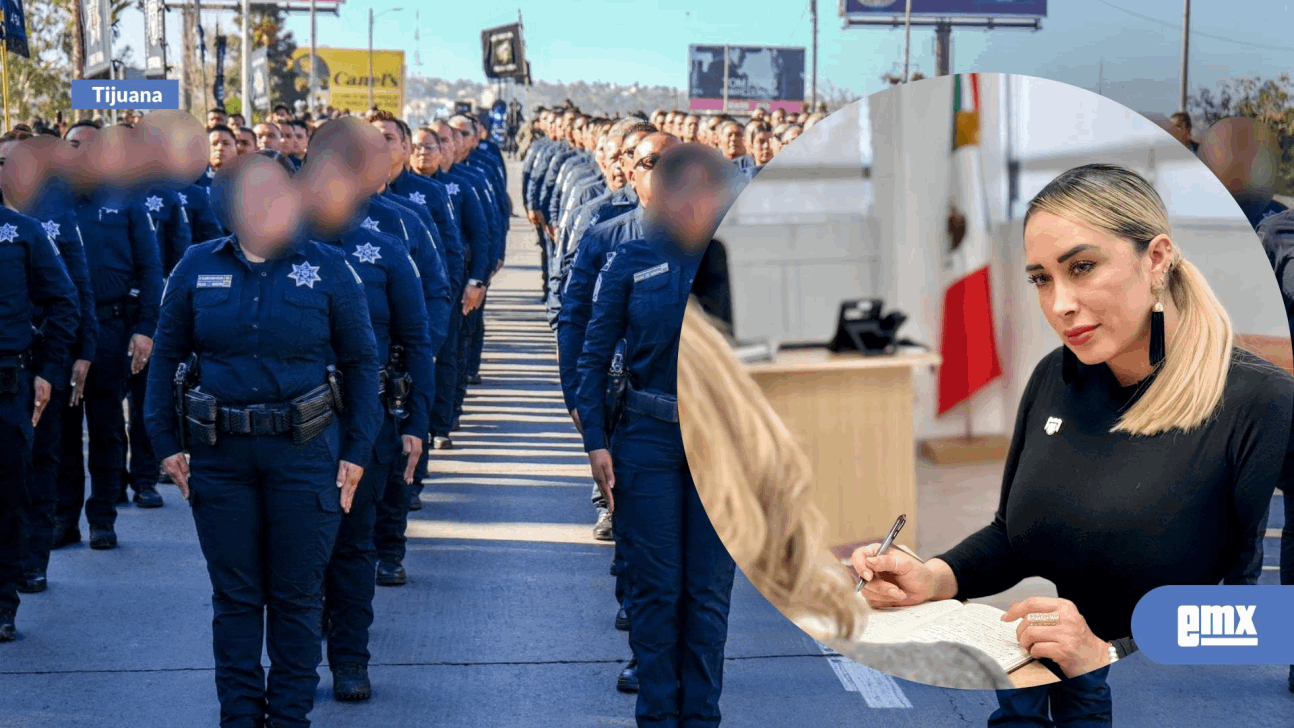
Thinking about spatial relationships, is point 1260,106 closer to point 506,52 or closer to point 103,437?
point 103,437

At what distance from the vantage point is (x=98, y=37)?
15.4 meters

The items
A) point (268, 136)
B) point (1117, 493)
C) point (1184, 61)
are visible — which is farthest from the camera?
point (268, 136)

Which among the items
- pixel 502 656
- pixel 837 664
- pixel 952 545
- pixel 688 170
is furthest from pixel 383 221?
pixel 952 545

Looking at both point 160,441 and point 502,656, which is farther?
point 502,656

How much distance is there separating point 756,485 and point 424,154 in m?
A: 8.67

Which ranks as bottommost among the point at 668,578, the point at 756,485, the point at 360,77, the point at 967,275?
the point at 668,578

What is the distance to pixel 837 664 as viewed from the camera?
6000 millimetres

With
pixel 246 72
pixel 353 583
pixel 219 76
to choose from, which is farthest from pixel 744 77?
pixel 353 583

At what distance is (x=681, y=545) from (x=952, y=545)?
2.72 m

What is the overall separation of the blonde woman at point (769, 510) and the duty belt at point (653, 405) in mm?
2459

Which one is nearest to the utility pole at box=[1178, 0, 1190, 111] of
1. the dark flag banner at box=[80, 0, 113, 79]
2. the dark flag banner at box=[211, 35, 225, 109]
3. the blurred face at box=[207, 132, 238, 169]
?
the blurred face at box=[207, 132, 238, 169]

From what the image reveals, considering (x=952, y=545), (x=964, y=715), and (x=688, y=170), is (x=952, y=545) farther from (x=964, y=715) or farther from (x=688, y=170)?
(x=964, y=715)

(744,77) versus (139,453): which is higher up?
(744,77)

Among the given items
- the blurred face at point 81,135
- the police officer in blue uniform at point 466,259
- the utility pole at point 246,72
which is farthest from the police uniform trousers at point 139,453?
the utility pole at point 246,72
